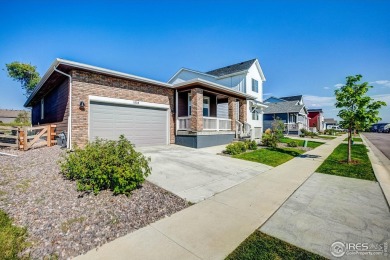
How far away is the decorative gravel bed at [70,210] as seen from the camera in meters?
2.62

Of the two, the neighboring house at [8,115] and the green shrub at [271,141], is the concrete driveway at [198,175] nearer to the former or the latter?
the green shrub at [271,141]

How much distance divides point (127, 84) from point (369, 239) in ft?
36.0

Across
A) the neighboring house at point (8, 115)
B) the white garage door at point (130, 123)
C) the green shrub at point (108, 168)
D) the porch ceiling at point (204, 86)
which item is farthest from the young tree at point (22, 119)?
the green shrub at point (108, 168)

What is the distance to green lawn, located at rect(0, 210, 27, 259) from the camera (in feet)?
7.64

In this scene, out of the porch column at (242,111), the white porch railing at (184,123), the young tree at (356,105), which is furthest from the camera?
the porch column at (242,111)

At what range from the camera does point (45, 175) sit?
4.95m

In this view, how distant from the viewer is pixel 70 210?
3.38m

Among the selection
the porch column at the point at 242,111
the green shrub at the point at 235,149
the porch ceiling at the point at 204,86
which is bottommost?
the green shrub at the point at 235,149

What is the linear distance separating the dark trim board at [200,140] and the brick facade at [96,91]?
9.62 ft

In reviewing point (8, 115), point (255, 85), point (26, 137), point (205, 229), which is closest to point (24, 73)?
point (8, 115)

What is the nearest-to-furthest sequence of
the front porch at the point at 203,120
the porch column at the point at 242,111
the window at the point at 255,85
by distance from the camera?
1. the front porch at the point at 203,120
2. the porch column at the point at 242,111
3. the window at the point at 255,85

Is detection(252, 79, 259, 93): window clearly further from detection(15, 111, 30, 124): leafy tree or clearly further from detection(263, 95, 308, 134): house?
detection(15, 111, 30, 124): leafy tree

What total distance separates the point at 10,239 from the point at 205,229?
2.83 metres

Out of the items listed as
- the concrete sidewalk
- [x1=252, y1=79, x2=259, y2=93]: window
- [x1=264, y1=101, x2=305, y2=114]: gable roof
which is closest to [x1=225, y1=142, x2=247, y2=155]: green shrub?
the concrete sidewalk
